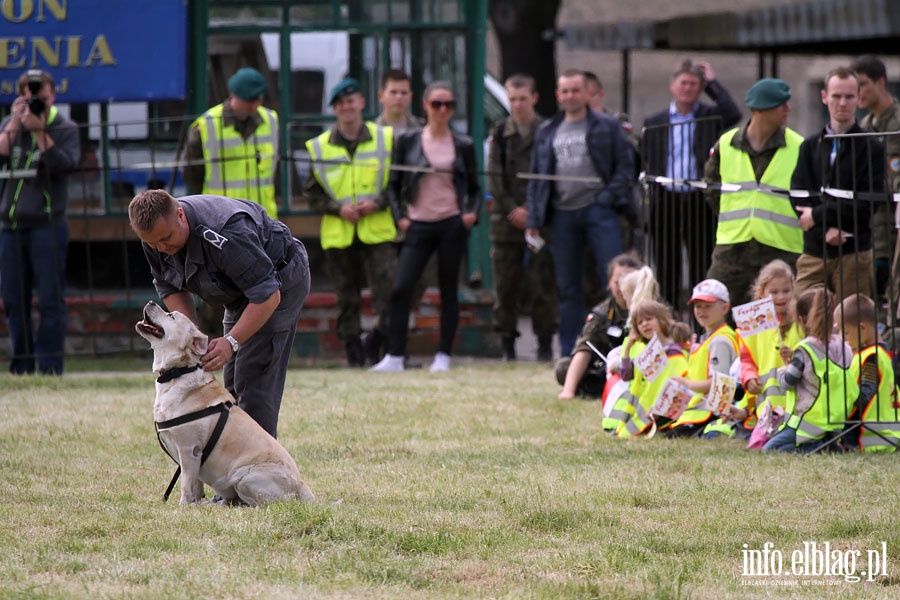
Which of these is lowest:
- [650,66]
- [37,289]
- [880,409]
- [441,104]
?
[880,409]

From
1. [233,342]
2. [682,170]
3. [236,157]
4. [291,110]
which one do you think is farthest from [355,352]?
[233,342]

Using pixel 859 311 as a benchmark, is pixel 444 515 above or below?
below

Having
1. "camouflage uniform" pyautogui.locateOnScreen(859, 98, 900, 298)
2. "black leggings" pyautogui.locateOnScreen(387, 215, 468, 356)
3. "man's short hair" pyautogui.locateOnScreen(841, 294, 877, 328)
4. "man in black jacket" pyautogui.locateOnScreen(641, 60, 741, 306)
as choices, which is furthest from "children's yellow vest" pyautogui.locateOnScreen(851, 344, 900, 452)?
"black leggings" pyautogui.locateOnScreen(387, 215, 468, 356)

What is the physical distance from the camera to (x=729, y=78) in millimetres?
28750

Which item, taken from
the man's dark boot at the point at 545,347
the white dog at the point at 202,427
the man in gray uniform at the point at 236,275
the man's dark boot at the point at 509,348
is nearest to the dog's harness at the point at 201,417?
the white dog at the point at 202,427

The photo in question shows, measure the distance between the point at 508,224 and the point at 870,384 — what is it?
4.90 meters

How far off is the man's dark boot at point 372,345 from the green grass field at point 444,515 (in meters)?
2.98

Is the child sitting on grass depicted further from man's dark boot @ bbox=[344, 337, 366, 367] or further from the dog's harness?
the dog's harness

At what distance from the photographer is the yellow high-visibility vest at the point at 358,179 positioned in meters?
11.5

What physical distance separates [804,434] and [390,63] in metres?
6.59

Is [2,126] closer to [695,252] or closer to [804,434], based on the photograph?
[695,252]

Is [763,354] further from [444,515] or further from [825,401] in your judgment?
[444,515]

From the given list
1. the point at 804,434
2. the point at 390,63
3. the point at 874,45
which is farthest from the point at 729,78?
the point at 804,434

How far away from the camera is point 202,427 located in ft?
18.6
